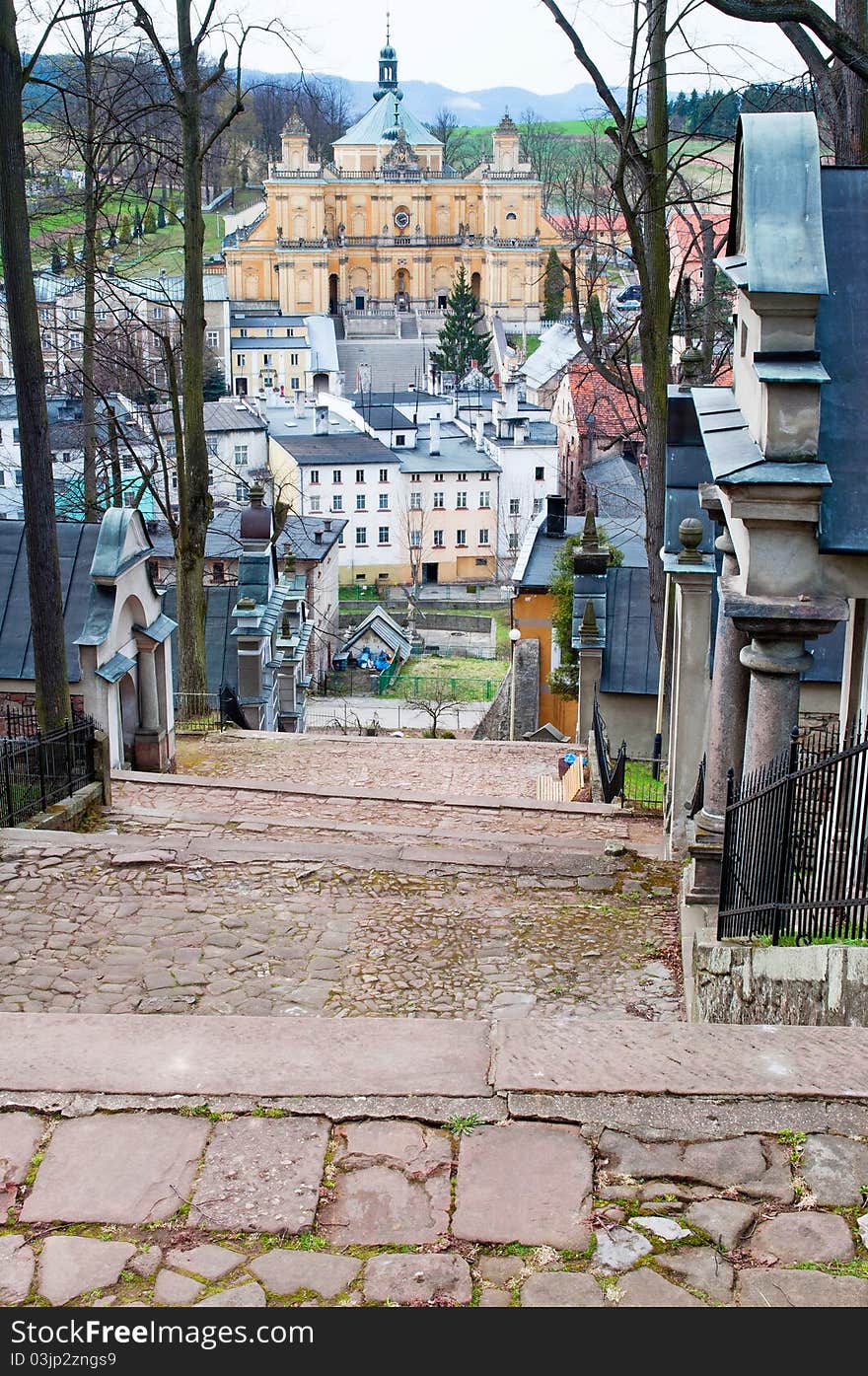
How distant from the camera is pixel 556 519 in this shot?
36.7 meters

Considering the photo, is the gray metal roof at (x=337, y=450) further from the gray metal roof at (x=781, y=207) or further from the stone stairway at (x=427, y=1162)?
the stone stairway at (x=427, y=1162)

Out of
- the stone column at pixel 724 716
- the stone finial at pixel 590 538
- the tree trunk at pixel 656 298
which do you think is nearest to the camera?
the stone column at pixel 724 716

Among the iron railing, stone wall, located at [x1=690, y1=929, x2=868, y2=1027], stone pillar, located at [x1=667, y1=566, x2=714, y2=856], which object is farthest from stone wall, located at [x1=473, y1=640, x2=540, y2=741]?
stone wall, located at [x1=690, y1=929, x2=868, y2=1027]

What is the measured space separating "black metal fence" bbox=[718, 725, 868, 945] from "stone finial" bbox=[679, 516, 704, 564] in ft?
13.1

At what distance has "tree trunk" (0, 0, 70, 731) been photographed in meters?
11.0

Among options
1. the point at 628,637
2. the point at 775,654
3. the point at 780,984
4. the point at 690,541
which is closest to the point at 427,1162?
the point at 780,984

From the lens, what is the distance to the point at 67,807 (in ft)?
34.8

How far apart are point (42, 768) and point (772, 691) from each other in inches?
241

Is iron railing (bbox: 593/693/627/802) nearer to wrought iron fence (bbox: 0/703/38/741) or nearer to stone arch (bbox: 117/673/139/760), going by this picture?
stone arch (bbox: 117/673/139/760)

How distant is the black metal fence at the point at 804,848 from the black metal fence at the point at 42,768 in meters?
5.49

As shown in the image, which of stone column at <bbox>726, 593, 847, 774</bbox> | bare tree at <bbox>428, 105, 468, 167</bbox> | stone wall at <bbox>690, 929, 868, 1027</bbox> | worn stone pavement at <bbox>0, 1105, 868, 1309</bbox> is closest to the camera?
worn stone pavement at <bbox>0, 1105, 868, 1309</bbox>

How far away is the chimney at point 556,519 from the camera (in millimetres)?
36219

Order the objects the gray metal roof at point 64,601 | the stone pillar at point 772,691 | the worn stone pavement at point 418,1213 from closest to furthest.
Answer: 1. the worn stone pavement at point 418,1213
2. the stone pillar at point 772,691
3. the gray metal roof at point 64,601

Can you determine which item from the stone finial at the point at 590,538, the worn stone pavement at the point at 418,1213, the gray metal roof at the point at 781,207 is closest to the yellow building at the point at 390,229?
the stone finial at the point at 590,538
